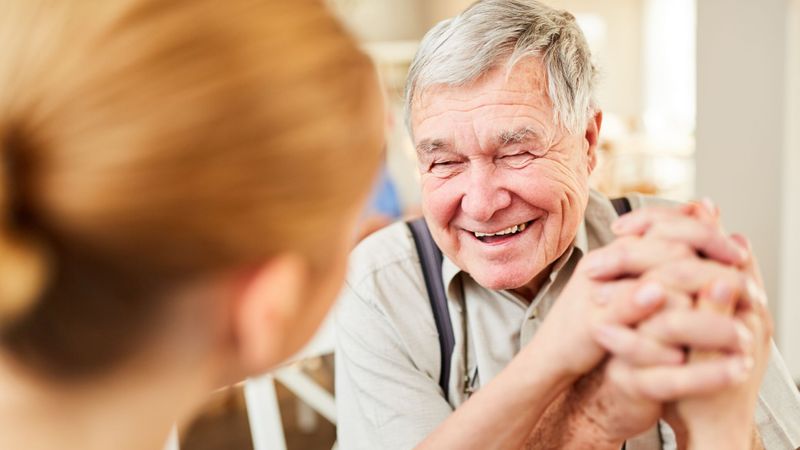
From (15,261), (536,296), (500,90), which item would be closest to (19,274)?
(15,261)

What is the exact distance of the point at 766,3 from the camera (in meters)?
3.21

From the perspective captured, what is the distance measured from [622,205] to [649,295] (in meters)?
0.68

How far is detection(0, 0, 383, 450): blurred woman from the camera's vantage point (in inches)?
21.1

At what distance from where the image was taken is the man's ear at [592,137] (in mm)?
1421

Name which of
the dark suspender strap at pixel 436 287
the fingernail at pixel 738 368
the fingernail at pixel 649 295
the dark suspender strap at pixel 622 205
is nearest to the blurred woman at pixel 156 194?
the fingernail at pixel 649 295

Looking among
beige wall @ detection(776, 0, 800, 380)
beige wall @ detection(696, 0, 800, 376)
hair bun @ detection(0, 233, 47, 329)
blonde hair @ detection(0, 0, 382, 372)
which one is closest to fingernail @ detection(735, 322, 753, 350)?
blonde hair @ detection(0, 0, 382, 372)

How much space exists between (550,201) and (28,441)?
911mm

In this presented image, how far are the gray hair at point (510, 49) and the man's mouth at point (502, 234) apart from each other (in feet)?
0.62

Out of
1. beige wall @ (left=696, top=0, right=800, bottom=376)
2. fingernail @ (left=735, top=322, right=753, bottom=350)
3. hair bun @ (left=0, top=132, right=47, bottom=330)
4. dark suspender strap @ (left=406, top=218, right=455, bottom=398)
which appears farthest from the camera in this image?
beige wall @ (left=696, top=0, right=800, bottom=376)

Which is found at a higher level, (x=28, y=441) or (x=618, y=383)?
(x=28, y=441)

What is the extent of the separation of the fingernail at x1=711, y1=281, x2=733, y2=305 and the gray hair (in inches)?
19.2

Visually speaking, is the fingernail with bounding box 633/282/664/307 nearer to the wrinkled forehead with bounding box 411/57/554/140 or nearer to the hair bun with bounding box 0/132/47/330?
the wrinkled forehead with bounding box 411/57/554/140

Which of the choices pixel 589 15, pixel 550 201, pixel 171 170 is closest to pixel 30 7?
pixel 171 170

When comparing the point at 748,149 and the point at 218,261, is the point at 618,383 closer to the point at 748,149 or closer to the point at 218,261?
the point at 218,261
